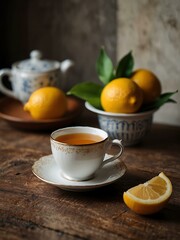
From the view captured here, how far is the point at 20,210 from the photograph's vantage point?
76 centimetres

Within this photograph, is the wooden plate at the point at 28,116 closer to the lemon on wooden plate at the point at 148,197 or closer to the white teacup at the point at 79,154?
the white teacup at the point at 79,154

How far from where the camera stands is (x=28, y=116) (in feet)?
4.01

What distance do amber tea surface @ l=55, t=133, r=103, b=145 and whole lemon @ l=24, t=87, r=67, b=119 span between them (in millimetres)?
271

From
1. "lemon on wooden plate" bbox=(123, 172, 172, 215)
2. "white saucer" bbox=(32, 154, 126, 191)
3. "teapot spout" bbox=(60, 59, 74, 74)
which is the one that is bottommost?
"white saucer" bbox=(32, 154, 126, 191)

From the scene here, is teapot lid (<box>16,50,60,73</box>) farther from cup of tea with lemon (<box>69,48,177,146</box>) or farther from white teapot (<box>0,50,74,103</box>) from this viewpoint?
cup of tea with lemon (<box>69,48,177,146</box>)

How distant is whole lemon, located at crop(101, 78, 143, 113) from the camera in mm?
986

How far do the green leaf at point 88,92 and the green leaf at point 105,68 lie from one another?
1.1 inches

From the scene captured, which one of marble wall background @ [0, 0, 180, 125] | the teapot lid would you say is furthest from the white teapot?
marble wall background @ [0, 0, 180, 125]

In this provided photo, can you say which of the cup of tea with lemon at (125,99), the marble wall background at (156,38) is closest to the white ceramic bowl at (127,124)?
the cup of tea with lemon at (125,99)

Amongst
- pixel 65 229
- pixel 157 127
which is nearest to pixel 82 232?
pixel 65 229

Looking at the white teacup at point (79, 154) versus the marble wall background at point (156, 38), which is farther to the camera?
the marble wall background at point (156, 38)

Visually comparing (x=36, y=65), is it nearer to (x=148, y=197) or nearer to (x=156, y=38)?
(x=156, y=38)

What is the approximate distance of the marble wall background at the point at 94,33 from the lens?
123 centimetres

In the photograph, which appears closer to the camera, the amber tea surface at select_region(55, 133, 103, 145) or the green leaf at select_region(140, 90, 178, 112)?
the amber tea surface at select_region(55, 133, 103, 145)
